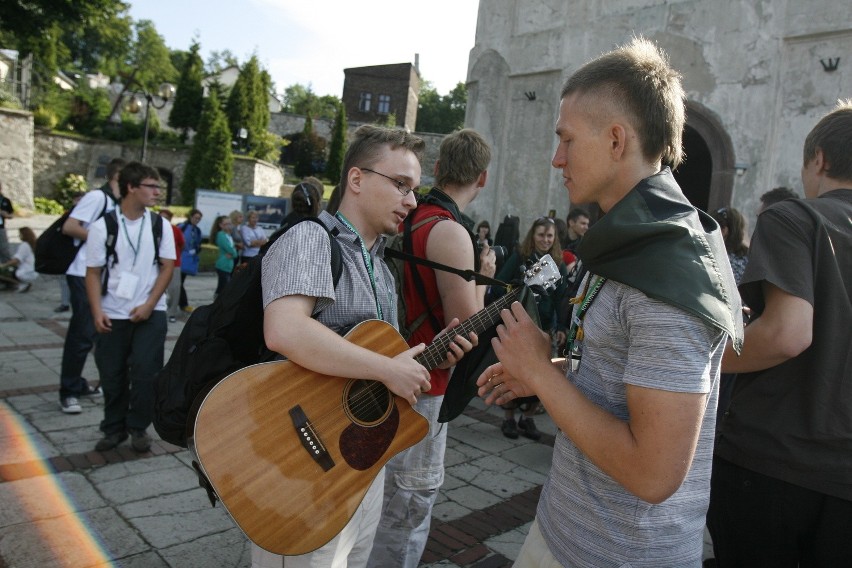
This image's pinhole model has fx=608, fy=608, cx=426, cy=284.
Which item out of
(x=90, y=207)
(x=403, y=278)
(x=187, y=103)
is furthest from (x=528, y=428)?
(x=187, y=103)

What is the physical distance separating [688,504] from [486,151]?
81.6 inches

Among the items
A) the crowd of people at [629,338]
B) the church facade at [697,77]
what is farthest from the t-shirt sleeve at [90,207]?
the church facade at [697,77]

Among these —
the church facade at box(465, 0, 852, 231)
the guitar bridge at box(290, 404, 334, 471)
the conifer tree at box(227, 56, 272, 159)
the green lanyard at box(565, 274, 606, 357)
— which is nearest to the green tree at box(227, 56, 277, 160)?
the conifer tree at box(227, 56, 272, 159)

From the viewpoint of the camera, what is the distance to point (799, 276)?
1.88 metres

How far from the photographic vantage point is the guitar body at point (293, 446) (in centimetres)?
179

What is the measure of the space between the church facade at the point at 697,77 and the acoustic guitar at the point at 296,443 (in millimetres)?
10005

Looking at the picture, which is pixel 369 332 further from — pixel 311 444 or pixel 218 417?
pixel 218 417

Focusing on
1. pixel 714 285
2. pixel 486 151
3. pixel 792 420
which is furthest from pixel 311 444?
pixel 486 151

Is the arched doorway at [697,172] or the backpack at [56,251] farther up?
the arched doorway at [697,172]

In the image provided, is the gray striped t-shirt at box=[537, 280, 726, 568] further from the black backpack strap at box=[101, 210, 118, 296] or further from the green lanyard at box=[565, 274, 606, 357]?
the black backpack strap at box=[101, 210, 118, 296]

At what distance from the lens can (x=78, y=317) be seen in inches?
205

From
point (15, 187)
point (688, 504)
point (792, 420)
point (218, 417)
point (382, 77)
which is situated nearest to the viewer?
point (688, 504)

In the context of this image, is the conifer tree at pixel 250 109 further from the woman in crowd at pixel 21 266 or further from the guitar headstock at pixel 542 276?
the guitar headstock at pixel 542 276

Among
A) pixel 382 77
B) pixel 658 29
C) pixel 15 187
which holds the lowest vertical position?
pixel 15 187
